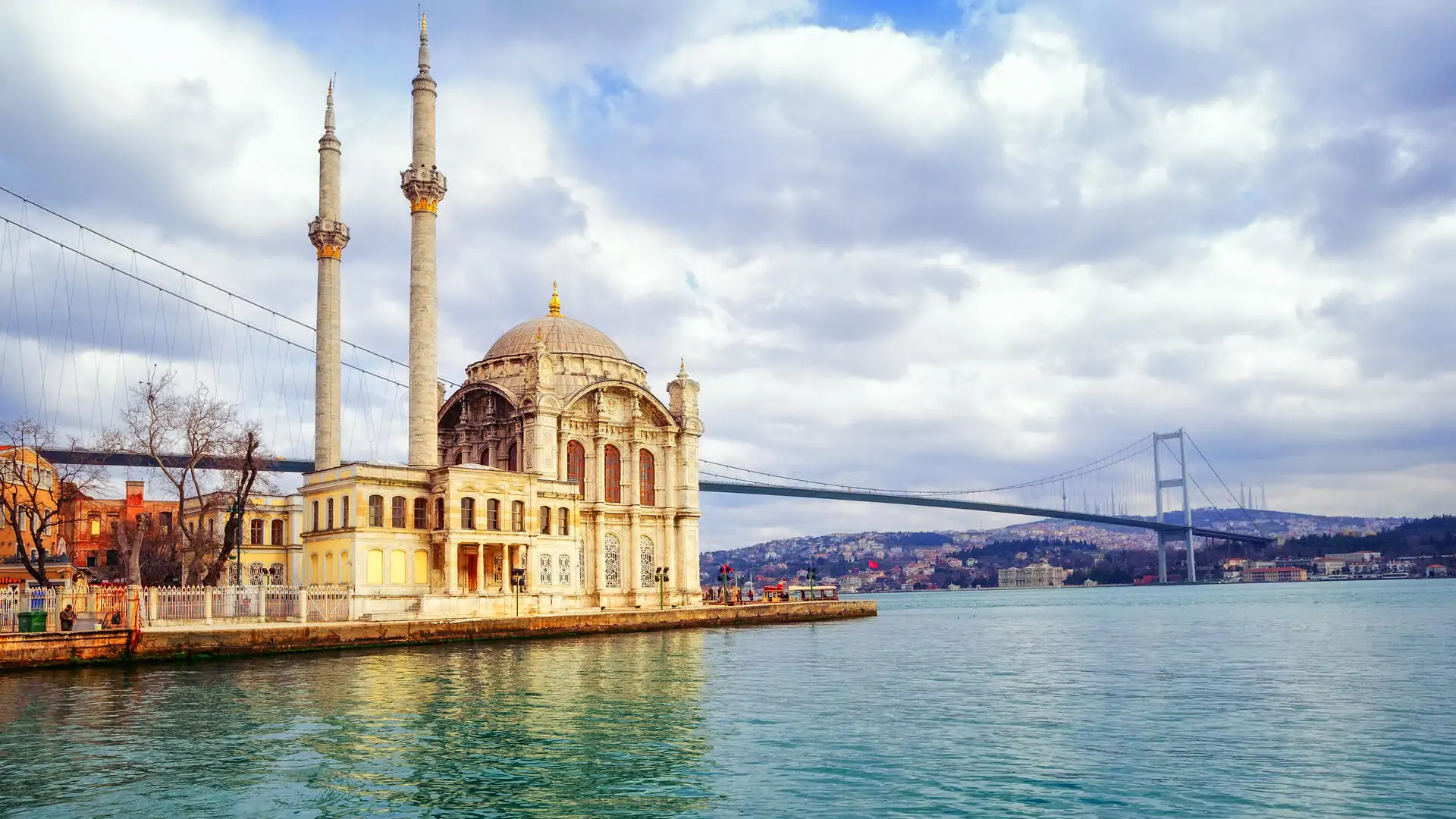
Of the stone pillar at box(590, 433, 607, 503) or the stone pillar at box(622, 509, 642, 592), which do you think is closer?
the stone pillar at box(590, 433, 607, 503)

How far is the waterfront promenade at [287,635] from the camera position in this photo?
85.9ft

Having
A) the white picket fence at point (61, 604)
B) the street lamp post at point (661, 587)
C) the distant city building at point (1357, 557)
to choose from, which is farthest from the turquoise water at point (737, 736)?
the distant city building at point (1357, 557)

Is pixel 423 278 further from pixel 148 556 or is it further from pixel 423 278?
pixel 148 556

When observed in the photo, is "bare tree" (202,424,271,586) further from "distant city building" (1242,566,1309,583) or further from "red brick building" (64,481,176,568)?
"distant city building" (1242,566,1309,583)

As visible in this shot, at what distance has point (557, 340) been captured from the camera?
5366 cm

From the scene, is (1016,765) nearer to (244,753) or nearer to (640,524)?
(244,753)

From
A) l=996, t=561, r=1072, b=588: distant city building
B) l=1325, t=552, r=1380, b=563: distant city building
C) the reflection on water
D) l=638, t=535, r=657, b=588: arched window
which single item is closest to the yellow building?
l=638, t=535, r=657, b=588: arched window

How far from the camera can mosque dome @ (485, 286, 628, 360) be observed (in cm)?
5347

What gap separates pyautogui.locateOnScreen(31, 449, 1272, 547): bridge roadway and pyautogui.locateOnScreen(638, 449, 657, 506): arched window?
4.55 m

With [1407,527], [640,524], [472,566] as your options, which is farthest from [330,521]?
[1407,527]

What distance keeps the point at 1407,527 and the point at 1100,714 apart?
164 m

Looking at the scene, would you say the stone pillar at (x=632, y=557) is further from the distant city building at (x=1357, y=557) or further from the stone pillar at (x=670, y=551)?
the distant city building at (x=1357, y=557)

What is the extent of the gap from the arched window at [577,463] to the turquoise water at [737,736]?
1959 centimetres

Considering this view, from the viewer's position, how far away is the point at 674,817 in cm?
1155
